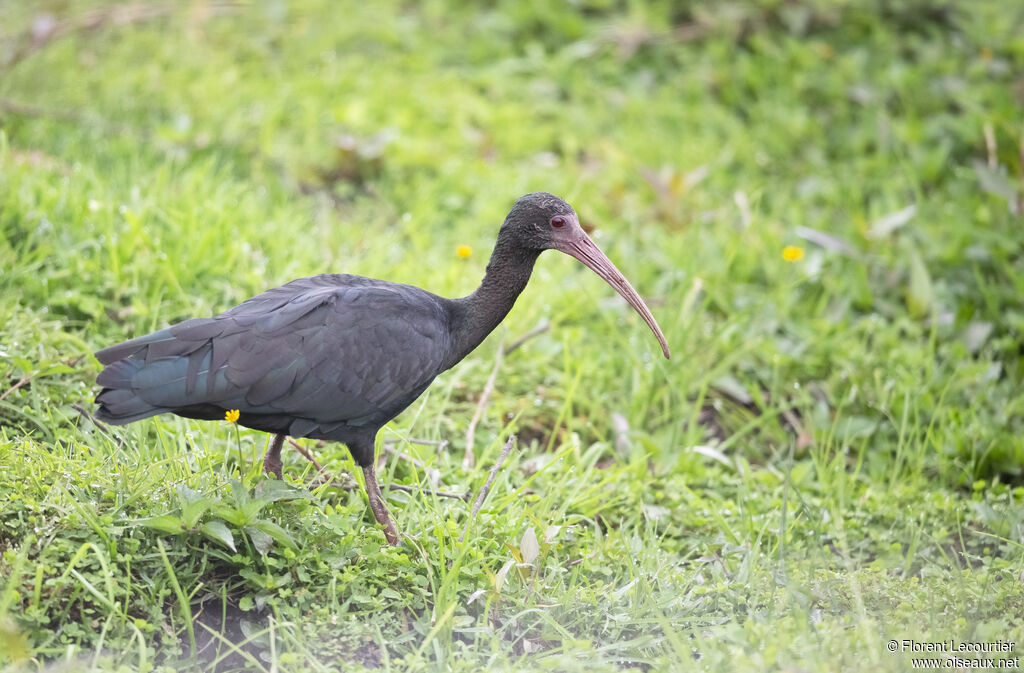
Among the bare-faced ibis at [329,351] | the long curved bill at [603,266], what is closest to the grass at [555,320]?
the bare-faced ibis at [329,351]

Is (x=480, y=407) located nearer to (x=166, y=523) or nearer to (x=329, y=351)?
(x=329, y=351)

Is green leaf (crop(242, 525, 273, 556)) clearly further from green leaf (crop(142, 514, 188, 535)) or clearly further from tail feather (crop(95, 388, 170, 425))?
tail feather (crop(95, 388, 170, 425))

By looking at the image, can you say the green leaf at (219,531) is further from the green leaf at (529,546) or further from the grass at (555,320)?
the green leaf at (529,546)

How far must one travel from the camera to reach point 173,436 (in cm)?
403

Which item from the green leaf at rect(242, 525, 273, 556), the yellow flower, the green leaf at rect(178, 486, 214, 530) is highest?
the green leaf at rect(178, 486, 214, 530)

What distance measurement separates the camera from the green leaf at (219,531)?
3248 millimetres

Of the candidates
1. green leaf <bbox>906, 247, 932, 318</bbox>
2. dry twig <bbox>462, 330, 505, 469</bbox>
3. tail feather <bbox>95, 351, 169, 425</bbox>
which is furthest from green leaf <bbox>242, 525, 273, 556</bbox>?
green leaf <bbox>906, 247, 932, 318</bbox>

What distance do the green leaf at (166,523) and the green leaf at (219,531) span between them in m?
0.07

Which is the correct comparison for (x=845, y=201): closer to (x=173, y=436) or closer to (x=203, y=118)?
(x=203, y=118)

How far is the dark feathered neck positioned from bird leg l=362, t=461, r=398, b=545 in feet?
1.64

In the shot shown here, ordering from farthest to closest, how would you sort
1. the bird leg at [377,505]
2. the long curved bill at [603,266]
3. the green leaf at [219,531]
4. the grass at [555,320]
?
the long curved bill at [603,266] < the bird leg at [377,505] < the grass at [555,320] < the green leaf at [219,531]

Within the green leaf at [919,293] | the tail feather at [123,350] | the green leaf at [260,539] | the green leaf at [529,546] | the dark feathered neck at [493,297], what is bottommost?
the green leaf at [919,293]

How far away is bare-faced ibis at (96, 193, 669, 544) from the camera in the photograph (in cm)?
334

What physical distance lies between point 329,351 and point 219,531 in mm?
702
